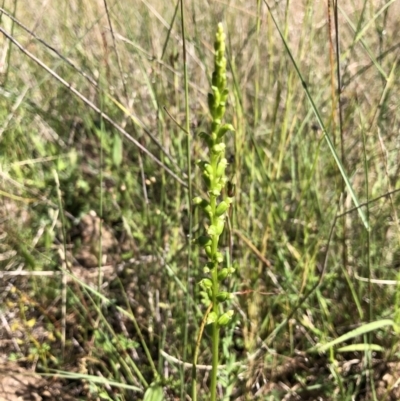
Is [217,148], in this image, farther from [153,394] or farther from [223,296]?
[153,394]

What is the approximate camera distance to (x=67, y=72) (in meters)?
2.11

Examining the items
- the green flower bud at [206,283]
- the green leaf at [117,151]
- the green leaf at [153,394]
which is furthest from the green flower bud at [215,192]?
the green leaf at [117,151]

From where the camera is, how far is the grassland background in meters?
1.27

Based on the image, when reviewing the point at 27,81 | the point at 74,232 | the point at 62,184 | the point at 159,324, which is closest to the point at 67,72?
the point at 27,81

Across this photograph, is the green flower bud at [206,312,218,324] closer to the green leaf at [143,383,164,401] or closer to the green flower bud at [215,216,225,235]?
the green flower bud at [215,216,225,235]

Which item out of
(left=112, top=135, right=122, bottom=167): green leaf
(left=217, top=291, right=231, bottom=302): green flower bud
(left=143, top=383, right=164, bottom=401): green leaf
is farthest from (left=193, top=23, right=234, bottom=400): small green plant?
(left=112, top=135, right=122, bottom=167): green leaf

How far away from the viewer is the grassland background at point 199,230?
1.27 meters

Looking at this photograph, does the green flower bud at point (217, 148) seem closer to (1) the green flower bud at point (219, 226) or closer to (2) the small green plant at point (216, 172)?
(2) the small green plant at point (216, 172)

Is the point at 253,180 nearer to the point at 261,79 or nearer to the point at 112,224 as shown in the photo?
the point at 112,224

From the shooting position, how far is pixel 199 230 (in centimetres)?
156

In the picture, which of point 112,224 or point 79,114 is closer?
point 112,224

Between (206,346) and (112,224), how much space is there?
2.34 feet

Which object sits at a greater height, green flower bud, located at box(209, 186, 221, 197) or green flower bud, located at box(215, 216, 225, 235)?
green flower bud, located at box(209, 186, 221, 197)

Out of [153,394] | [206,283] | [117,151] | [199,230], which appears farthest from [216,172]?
[117,151]
